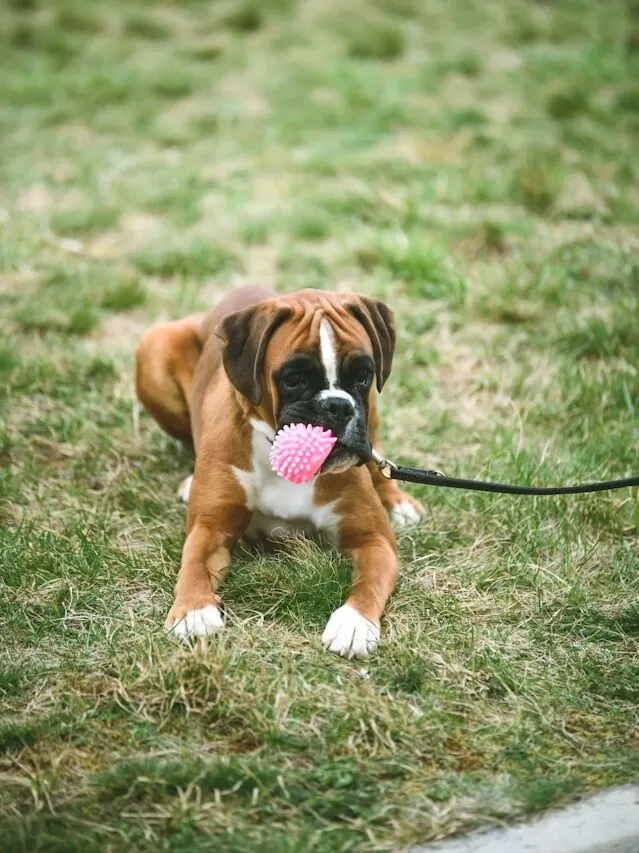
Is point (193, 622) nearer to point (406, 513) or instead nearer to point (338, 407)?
point (338, 407)

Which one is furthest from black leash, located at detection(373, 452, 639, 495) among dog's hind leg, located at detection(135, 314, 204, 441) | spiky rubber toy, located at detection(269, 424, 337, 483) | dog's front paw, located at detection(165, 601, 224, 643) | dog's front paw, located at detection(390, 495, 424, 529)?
dog's hind leg, located at detection(135, 314, 204, 441)

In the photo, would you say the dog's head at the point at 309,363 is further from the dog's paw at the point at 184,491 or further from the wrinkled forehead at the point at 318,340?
the dog's paw at the point at 184,491

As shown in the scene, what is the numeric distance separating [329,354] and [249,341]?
1.04 feet

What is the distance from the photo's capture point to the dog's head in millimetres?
3643

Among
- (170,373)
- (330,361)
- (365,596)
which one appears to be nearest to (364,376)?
(330,361)

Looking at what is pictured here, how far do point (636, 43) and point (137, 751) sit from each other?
1017cm

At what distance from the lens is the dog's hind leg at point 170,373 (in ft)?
16.3

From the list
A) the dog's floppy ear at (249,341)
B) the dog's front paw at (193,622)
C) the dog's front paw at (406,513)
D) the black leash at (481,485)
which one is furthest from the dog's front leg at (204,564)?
the dog's front paw at (406,513)

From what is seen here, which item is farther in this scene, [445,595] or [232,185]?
[232,185]

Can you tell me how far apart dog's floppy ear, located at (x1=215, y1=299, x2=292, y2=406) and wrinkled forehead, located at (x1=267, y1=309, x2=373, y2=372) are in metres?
0.04

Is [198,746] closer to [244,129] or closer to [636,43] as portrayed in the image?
[244,129]

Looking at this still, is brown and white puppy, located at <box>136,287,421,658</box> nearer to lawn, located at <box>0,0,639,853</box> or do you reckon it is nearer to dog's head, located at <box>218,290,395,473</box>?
dog's head, located at <box>218,290,395,473</box>

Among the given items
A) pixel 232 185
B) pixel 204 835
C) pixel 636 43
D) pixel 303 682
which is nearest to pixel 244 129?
pixel 232 185

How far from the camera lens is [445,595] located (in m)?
3.92
